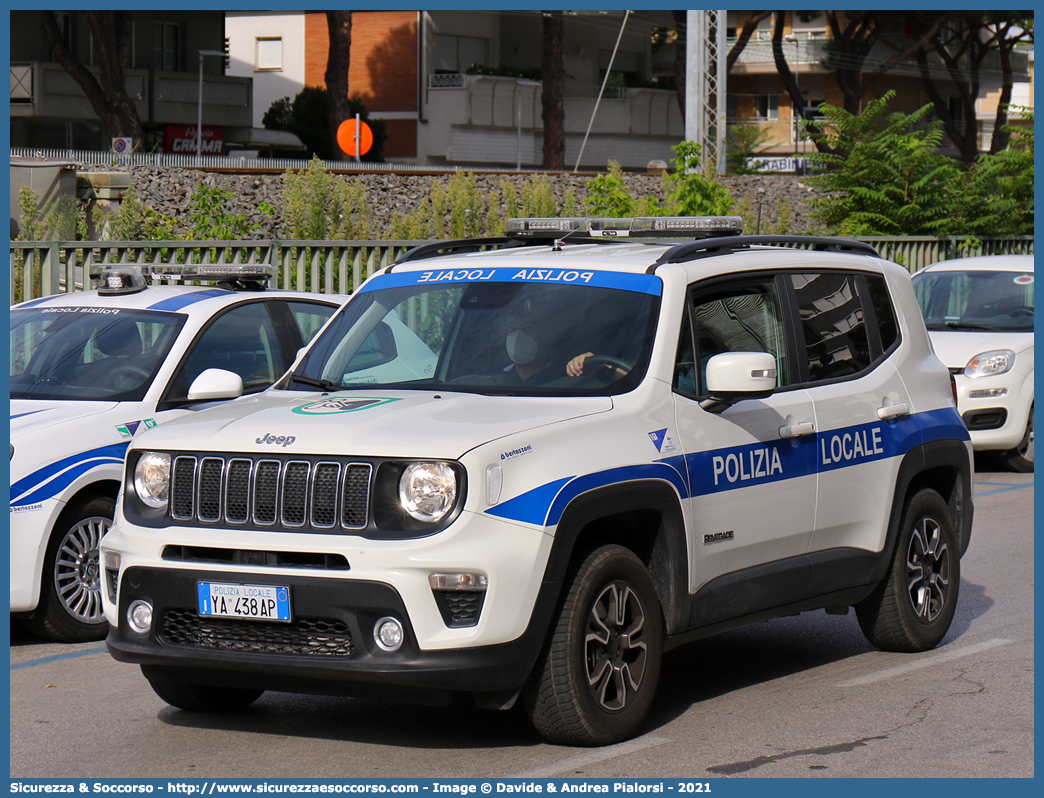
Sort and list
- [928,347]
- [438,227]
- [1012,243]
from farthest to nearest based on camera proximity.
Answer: [1012,243]
[438,227]
[928,347]

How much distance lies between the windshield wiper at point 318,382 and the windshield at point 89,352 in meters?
1.79

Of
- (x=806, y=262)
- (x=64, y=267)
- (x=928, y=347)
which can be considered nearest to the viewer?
(x=806, y=262)

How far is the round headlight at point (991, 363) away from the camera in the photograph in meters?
14.3

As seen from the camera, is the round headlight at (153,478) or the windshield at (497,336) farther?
the windshield at (497,336)

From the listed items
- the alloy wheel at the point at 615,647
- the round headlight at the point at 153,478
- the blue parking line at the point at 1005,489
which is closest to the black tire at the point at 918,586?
the alloy wheel at the point at 615,647

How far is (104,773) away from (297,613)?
3.19ft

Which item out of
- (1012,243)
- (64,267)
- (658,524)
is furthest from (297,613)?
(1012,243)

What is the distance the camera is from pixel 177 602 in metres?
5.45

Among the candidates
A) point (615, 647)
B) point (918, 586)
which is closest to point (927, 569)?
point (918, 586)

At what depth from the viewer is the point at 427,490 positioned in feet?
17.1

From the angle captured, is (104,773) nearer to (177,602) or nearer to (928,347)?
(177,602)

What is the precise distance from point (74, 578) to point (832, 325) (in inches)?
159

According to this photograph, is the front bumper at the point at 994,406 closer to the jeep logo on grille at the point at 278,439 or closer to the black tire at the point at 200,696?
the black tire at the point at 200,696

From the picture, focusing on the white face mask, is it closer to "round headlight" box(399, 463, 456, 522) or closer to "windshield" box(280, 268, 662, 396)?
"windshield" box(280, 268, 662, 396)
